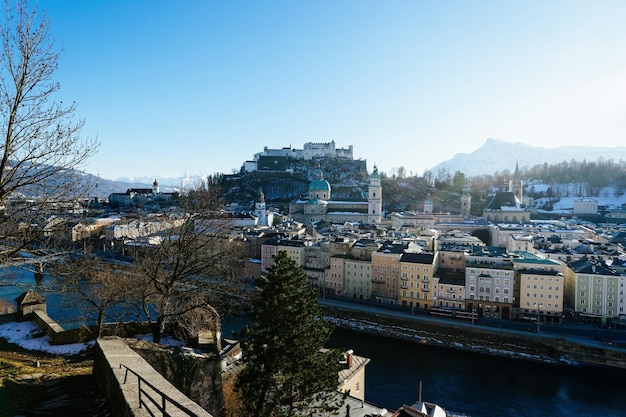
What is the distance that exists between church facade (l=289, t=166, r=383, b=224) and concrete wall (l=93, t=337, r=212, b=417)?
5395cm

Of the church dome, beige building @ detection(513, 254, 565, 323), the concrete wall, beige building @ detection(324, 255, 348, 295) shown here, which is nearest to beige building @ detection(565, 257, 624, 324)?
beige building @ detection(513, 254, 565, 323)

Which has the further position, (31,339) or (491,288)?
(491,288)

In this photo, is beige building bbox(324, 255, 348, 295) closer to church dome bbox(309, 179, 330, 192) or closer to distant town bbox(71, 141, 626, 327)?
distant town bbox(71, 141, 626, 327)

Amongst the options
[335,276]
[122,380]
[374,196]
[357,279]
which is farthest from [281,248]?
[122,380]

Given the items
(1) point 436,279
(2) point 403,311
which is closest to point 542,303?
(1) point 436,279

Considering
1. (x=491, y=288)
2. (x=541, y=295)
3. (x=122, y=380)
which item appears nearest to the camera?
(x=122, y=380)

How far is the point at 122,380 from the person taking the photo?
462cm

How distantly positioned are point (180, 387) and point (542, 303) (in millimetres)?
26174

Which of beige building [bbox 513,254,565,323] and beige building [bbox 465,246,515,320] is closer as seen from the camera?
beige building [bbox 513,254,565,323]

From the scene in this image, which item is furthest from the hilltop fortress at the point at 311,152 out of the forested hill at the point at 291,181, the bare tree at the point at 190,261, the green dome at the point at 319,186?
the bare tree at the point at 190,261

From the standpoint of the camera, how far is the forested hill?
77000 millimetres

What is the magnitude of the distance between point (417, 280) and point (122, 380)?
85.4 feet

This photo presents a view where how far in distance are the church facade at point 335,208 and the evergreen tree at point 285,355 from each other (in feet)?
171

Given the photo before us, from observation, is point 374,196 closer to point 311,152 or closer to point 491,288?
point 311,152
